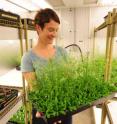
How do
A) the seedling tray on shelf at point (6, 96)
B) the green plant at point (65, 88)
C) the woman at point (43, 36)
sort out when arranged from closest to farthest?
the green plant at point (65, 88) < the woman at point (43, 36) < the seedling tray on shelf at point (6, 96)

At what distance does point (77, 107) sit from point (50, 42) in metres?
0.61

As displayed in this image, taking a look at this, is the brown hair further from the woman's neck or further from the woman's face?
the woman's neck

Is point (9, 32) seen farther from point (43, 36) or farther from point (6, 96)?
point (6, 96)

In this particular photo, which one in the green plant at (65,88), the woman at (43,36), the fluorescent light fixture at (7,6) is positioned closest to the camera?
the green plant at (65,88)

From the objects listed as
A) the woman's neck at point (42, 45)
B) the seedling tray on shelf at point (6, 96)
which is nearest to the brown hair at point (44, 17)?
the woman's neck at point (42, 45)

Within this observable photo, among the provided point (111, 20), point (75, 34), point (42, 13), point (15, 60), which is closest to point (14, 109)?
point (42, 13)

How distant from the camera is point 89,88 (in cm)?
96

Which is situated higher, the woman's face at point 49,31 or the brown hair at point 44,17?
the brown hair at point 44,17

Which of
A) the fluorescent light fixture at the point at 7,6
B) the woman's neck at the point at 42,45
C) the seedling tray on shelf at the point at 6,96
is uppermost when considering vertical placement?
the fluorescent light fixture at the point at 7,6

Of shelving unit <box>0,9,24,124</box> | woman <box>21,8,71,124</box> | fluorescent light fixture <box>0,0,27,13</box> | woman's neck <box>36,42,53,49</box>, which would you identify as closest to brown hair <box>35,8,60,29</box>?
woman <box>21,8,71,124</box>

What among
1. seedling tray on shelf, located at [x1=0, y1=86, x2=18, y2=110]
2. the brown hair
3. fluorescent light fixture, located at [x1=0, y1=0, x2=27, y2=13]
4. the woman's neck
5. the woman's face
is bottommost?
seedling tray on shelf, located at [x1=0, y1=86, x2=18, y2=110]

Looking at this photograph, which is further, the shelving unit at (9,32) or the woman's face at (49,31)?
→ the shelving unit at (9,32)

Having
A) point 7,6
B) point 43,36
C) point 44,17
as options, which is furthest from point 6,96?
point 7,6

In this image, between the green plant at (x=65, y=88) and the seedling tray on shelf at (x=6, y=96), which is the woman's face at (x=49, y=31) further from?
the seedling tray on shelf at (x=6, y=96)
